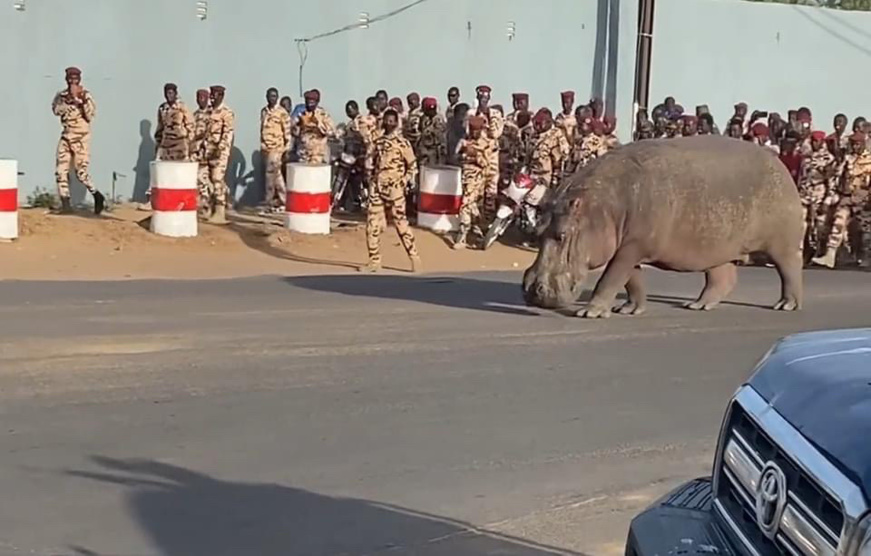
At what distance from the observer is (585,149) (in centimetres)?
1950

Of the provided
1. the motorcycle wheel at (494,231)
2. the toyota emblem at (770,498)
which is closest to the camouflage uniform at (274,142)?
the motorcycle wheel at (494,231)

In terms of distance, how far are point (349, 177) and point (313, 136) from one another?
4.09 ft

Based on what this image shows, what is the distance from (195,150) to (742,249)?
9.03 m

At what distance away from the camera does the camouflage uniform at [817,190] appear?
1972 centimetres

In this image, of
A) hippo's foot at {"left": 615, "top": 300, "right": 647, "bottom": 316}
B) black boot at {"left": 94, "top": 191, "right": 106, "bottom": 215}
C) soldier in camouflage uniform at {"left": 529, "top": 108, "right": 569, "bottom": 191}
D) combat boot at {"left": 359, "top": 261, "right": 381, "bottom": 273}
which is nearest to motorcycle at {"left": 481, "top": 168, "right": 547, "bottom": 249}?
soldier in camouflage uniform at {"left": 529, "top": 108, "right": 569, "bottom": 191}

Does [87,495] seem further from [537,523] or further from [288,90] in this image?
[288,90]

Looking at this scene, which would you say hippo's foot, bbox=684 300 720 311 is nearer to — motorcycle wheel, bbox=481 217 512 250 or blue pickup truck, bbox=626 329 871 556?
motorcycle wheel, bbox=481 217 512 250

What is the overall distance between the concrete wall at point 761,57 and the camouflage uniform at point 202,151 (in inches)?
387

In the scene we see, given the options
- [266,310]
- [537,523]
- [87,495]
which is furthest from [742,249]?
[87,495]

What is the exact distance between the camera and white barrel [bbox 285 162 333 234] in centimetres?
1819

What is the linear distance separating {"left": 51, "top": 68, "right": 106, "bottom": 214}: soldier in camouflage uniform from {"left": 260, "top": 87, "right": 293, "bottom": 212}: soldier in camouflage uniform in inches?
107

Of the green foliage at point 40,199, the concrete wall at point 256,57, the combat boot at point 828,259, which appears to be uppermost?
the concrete wall at point 256,57

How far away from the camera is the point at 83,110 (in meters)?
18.7

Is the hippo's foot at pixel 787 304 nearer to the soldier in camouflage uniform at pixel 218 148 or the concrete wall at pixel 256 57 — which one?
the soldier in camouflage uniform at pixel 218 148
